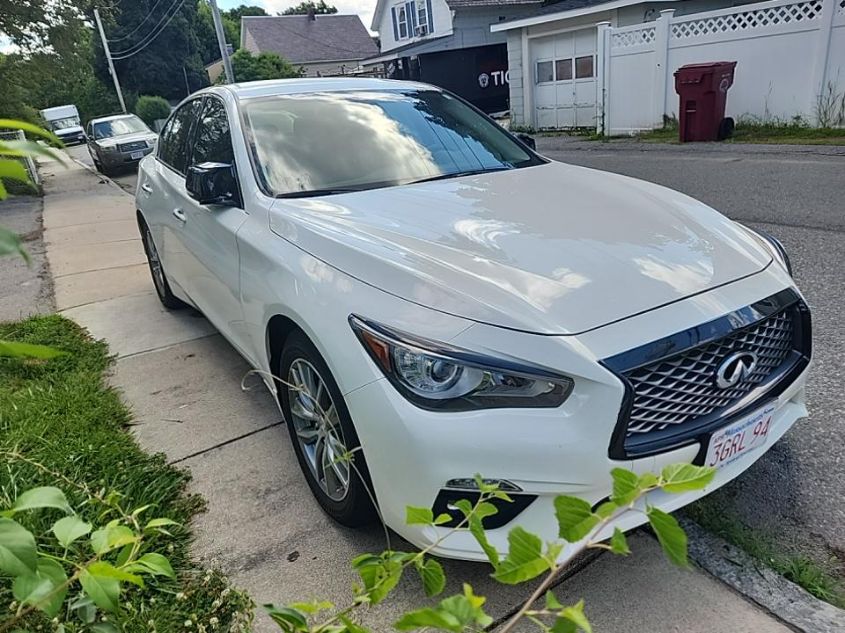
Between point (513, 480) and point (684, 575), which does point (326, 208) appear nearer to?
point (513, 480)

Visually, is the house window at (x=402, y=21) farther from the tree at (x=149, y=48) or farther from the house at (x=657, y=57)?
the tree at (x=149, y=48)

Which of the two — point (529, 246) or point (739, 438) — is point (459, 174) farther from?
point (739, 438)

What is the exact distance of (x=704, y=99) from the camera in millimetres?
11359

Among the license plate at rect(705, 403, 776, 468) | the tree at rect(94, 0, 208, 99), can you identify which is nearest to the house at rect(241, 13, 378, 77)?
the tree at rect(94, 0, 208, 99)

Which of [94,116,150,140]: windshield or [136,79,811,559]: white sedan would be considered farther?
[94,116,150,140]: windshield

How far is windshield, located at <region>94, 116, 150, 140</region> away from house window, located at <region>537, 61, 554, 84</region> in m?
11.1

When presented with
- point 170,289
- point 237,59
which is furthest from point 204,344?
point 237,59

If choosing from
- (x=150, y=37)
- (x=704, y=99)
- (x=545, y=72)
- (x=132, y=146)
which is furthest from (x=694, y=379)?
(x=150, y=37)

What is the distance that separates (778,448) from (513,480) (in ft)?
5.15

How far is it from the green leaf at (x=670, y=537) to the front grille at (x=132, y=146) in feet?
60.6

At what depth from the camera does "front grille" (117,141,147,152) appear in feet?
55.4

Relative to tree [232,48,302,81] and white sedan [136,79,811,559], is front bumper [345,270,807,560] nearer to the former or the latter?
white sedan [136,79,811,559]

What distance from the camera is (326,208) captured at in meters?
2.76

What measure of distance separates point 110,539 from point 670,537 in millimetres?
1002
